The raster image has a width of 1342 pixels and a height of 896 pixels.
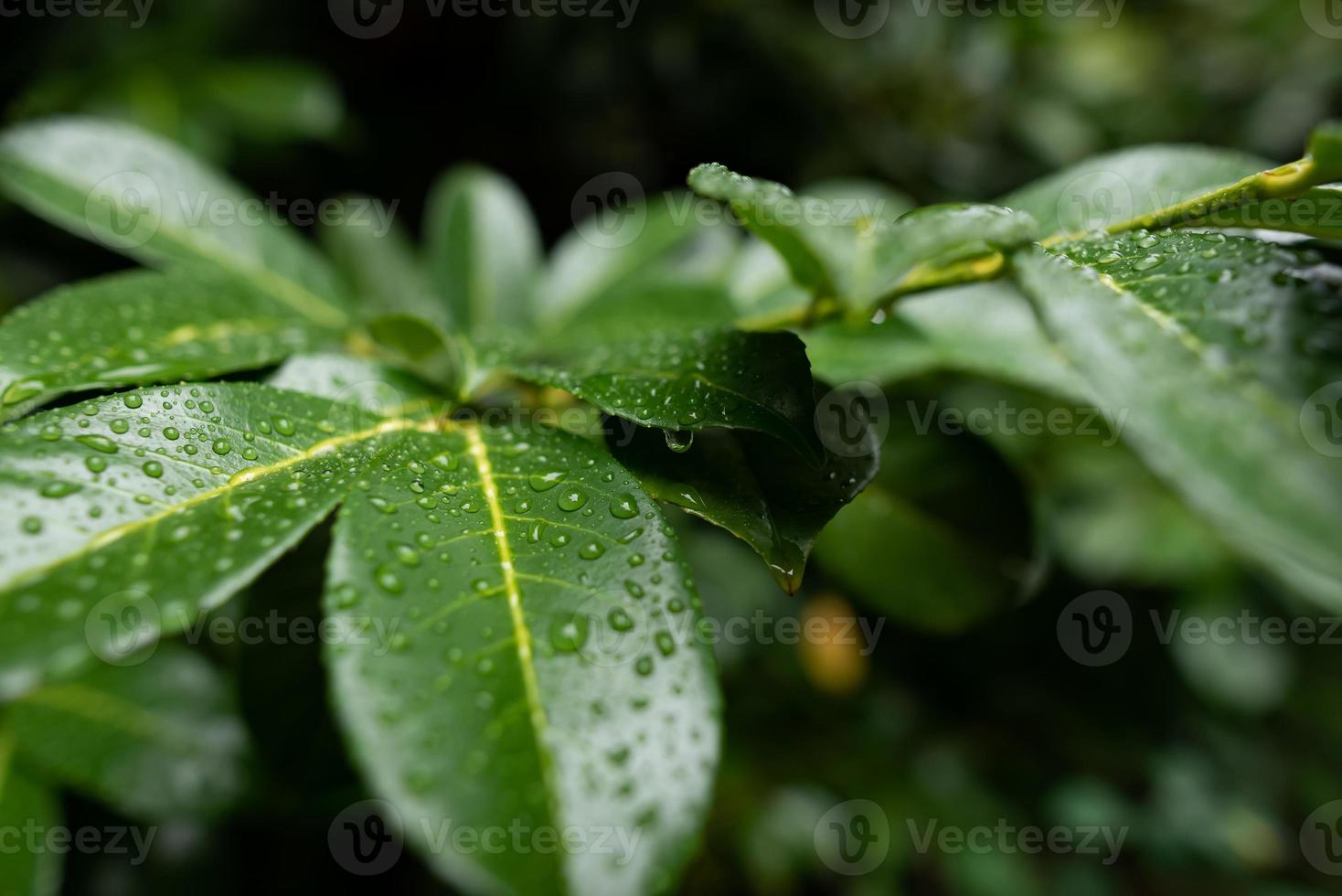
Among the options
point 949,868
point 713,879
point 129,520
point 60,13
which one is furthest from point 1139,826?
point 60,13

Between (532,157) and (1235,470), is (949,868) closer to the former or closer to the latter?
(1235,470)

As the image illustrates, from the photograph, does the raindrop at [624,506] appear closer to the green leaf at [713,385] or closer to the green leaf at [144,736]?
the green leaf at [713,385]

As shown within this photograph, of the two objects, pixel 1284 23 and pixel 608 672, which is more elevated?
pixel 1284 23

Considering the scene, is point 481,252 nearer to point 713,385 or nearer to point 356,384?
point 356,384

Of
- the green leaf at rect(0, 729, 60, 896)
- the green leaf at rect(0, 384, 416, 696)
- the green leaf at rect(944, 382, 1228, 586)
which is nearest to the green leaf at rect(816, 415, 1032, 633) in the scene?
the green leaf at rect(0, 384, 416, 696)

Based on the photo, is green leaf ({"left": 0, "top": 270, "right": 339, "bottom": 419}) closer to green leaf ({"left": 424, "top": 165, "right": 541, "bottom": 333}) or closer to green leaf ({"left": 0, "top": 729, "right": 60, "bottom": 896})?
green leaf ({"left": 424, "top": 165, "right": 541, "bottom": 333})

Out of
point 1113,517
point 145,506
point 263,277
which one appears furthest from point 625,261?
point 1113,517
